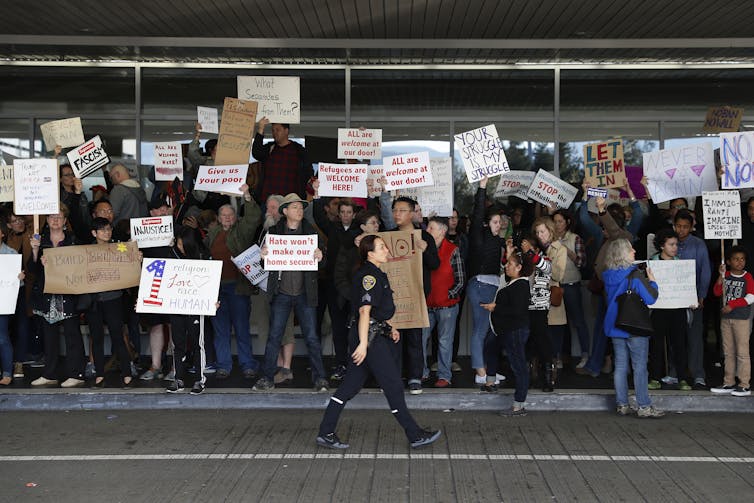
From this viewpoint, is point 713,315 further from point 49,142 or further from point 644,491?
point 49,142

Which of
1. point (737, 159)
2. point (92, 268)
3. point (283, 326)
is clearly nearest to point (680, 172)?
point (737, 159)

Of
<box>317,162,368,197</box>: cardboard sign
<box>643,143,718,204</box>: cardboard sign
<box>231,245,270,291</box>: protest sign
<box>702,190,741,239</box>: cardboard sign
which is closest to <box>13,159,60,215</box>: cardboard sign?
<box>231,245,270,291</box>: protest sign

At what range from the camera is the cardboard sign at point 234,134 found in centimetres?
1079

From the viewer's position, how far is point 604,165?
11016 mm

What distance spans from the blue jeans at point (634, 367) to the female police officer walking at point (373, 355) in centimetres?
236

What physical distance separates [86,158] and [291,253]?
3.12 meters

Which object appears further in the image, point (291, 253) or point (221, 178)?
point (221, 178)

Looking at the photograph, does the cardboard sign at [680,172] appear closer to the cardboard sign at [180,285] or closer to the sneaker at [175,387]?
the cardboard sign at [180,285]

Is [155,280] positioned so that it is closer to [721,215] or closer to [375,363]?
[375,363]

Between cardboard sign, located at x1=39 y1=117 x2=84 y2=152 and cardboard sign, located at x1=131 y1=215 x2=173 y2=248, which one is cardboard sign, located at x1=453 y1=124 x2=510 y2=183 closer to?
cardboard sign, located at x1=131 y1=215 x2=173 y2=248

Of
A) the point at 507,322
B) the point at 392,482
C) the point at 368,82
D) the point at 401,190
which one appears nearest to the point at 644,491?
the point at 392,482

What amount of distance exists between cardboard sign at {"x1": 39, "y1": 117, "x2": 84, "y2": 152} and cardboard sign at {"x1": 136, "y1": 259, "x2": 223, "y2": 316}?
2324 mm

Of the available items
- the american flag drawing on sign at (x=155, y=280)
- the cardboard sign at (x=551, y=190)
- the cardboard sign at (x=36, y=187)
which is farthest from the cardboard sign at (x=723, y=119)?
the cardboard sign at (x=36, y=187)

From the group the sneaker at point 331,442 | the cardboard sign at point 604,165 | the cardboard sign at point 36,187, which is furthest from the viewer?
the cardboard sign at point 604,165
